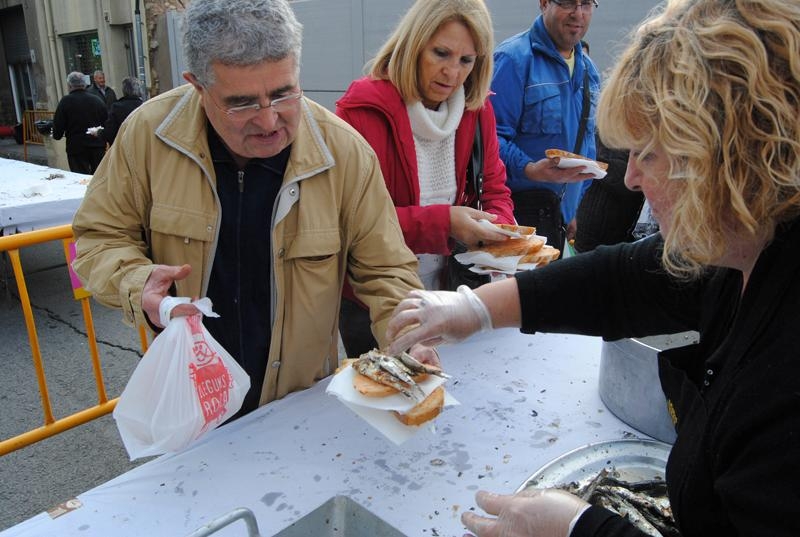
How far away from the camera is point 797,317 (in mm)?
791

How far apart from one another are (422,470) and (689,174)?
0.96m

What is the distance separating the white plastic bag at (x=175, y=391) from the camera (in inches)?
55.0

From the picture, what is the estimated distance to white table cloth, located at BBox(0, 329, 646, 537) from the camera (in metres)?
1.29

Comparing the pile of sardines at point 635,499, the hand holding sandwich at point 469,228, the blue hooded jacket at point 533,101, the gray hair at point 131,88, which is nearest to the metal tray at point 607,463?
the pile of sardines at point 635,499

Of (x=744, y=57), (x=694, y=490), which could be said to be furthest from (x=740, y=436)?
(x=744, y=57)

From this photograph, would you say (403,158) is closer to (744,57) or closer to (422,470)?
(422,470)

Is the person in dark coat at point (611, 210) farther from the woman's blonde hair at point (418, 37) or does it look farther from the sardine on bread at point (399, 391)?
the sardine on bread at point (399, 391)

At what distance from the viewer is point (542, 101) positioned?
10.2 ft

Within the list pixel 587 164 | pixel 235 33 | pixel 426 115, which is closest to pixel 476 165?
pixel 426 115

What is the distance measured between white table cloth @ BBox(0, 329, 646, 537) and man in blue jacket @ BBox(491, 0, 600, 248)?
147cm

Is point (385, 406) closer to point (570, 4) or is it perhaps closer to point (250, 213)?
point (250, 213)

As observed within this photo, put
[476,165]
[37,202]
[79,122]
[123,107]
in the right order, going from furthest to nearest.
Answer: [79,122] < [123,107] < [37,202] < [476,165]

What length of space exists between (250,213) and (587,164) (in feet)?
5.52

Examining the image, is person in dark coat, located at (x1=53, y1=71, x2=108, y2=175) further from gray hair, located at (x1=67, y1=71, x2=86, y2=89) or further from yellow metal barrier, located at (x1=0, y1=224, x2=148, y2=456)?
yellow metal barrier, located at (x1=0, y1=224, x2=148, y2=456)
